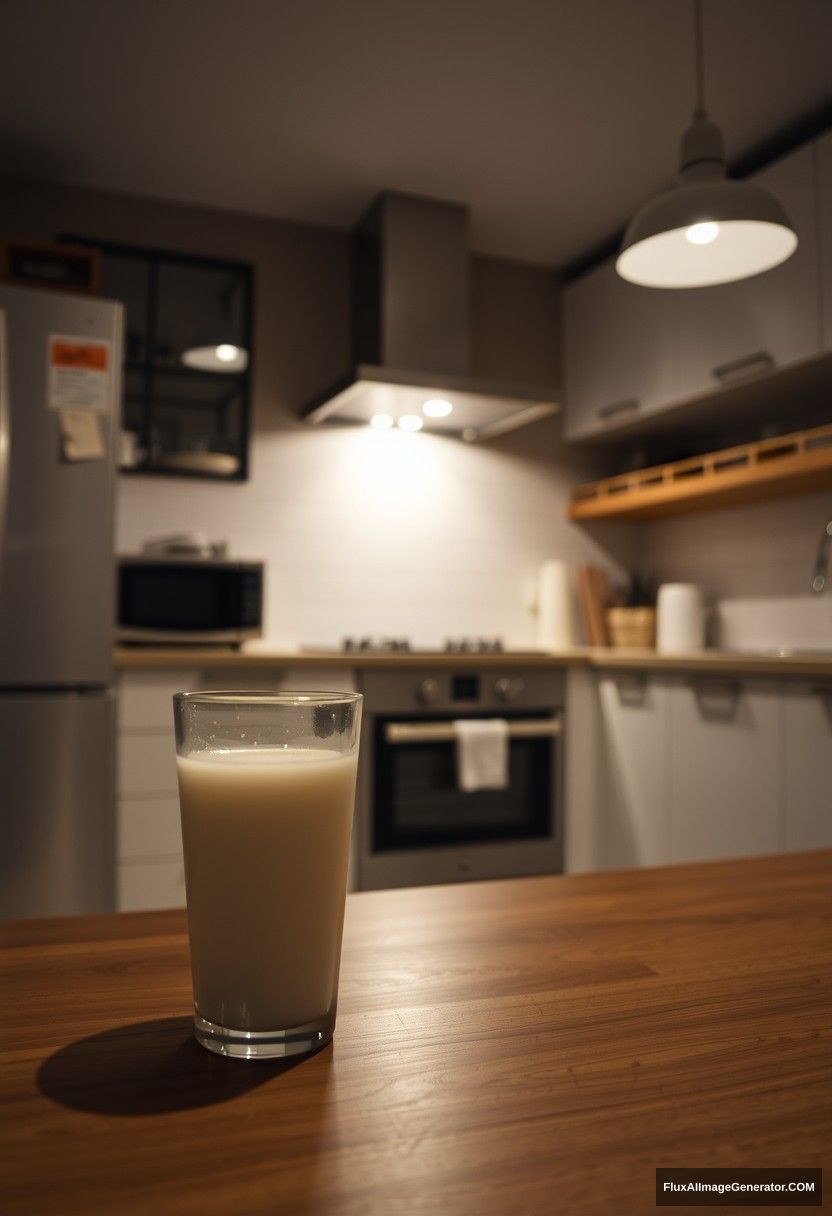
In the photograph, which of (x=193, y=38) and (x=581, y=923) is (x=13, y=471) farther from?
(x=581, y=923)

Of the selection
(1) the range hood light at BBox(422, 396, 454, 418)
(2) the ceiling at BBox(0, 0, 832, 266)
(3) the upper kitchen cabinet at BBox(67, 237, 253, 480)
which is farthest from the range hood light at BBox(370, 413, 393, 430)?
(2) the ceiling at BBox(0, 0, 832, 266)

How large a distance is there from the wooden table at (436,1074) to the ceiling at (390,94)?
7.93 feet

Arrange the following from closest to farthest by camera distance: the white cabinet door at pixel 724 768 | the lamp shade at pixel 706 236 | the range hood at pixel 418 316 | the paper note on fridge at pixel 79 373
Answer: the lamp shade at pixel 706 236 → the paper note on fridge at pixel 79 373 → the white cabinet door at pixel 724 768 → the range hood at pixel 418 316

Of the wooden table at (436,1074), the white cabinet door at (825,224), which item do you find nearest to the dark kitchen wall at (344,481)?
the white cabinet door at (825,224)

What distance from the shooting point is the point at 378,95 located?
8.68 feet

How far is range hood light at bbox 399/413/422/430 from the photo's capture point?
11.2 ft

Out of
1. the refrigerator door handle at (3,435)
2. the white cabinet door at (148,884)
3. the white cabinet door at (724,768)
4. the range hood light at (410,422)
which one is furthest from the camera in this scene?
the range hood light at (410,422)

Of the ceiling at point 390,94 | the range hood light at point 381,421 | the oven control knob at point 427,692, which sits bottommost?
the oven control knob at point 427,692

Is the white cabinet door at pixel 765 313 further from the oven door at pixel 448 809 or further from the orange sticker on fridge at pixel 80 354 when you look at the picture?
the orange sticker on fridge at pixel 80 354

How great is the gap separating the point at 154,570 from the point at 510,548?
61.0 inches

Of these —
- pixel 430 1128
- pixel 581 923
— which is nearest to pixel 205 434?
pixel 581 923

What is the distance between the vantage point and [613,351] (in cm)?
351

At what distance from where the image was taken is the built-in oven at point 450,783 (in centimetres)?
279

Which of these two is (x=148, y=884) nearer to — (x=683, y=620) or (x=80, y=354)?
(x=80, y=354)
